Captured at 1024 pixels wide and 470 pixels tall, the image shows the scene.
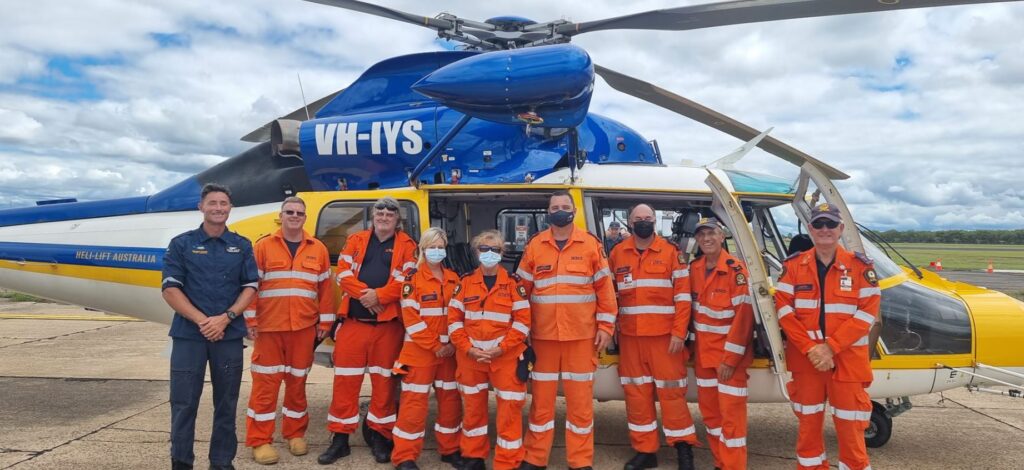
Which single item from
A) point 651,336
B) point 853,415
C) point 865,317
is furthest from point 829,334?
point 651,336

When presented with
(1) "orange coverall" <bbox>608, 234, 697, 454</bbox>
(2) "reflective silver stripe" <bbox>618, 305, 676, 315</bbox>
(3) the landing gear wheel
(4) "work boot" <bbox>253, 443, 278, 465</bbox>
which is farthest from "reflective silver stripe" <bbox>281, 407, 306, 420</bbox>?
(3) the landing gear wheel

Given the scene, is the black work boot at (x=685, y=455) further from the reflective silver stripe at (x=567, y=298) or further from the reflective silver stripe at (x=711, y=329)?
the reflective silver stripe at (x=567, y=298)

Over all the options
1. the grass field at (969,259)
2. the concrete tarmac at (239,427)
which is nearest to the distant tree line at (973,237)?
the grass field at (969,259)

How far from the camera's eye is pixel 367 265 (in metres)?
4.28

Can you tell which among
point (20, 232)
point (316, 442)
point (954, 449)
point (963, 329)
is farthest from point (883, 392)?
point (20, 232)

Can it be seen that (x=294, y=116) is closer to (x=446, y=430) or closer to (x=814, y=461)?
(x=446, y=430)

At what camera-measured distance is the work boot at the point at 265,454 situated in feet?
13.8

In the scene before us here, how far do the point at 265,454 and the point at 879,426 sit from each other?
181 inches

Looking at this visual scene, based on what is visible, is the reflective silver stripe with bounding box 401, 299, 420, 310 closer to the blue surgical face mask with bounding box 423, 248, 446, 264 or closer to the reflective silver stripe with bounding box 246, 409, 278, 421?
the blue surgical face mask with bounding box 423, 248, 446, 264

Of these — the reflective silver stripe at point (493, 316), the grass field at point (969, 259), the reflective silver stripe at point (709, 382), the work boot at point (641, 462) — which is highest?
the reflective silver stripe at point (493, 316)

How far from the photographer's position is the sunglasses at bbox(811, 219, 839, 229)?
Answer: 11.6 feet

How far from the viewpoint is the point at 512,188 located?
456cm

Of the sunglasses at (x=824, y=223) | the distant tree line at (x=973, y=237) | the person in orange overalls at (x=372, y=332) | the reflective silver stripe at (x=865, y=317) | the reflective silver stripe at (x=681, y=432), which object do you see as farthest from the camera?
the distant tree line at (x=973, y=237)

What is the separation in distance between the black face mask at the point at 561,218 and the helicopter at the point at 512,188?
1.99 ft
